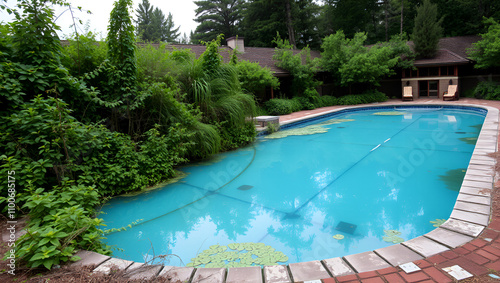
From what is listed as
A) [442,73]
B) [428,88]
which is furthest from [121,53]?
[442,73]

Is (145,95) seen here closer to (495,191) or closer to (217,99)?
(217,99)

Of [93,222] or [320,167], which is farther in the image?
[320,167]

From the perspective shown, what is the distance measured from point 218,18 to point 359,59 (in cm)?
2028

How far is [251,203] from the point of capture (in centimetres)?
455

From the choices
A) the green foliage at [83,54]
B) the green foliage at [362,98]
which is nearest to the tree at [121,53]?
the green foliage at [83,54]

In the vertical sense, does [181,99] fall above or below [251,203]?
above

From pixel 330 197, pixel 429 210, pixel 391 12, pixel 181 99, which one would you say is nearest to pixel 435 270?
pixel 429 210

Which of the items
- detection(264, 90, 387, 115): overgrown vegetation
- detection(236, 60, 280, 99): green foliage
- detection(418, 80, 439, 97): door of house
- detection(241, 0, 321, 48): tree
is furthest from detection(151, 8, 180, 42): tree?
detection(418, 80, 439, 97): door of house

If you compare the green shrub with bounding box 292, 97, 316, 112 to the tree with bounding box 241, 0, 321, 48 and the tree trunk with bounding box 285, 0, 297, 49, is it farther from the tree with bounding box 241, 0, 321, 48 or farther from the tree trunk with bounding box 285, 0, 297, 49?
the tree trunk with bounding box 285, 0, 297, 49

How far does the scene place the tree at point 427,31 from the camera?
17859 millimetres

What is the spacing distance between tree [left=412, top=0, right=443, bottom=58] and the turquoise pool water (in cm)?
1315

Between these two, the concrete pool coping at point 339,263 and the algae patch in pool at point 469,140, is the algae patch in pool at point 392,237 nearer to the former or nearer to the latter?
the concrete pool coping at point 339,263

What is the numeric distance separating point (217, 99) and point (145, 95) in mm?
2455

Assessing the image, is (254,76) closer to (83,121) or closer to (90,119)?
(90,119)
